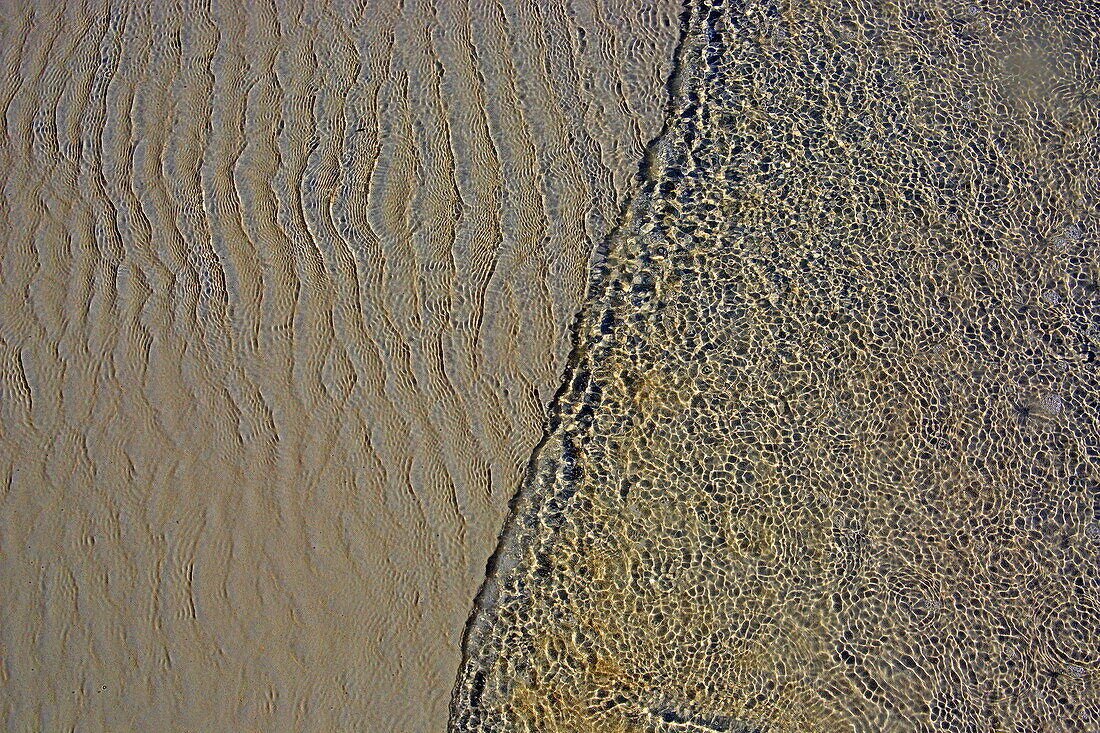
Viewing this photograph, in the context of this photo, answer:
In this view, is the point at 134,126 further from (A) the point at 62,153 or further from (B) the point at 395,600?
(B) the point at 395,600

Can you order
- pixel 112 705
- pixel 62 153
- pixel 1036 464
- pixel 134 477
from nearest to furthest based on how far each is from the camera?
pixel 112 705 < pixel 134 477 < pixel 1036 464 < pixel 62 153

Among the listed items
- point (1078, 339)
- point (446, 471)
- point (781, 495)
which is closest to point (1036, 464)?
point (1078, 339)

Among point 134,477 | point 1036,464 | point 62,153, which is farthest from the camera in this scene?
point 62,153

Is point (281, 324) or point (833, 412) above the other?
point (281, 324)
